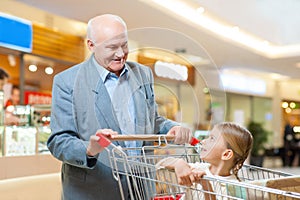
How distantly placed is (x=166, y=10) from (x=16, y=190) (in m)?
4.69

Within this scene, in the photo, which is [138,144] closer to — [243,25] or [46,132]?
[46,132]

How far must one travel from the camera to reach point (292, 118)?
19219 millimetres

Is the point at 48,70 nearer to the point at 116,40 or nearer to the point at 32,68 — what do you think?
the point at 32,68

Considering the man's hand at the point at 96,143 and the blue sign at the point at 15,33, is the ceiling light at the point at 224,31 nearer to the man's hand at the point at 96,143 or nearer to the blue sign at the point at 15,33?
the blue sign at the point at 15,33

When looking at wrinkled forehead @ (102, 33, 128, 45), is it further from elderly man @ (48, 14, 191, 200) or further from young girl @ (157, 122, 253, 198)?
young girl @ (157, 122, 253, 198)

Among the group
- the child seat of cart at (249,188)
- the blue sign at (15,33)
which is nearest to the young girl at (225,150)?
the child seat of cart at (249,188)

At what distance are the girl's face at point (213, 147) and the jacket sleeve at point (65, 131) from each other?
0.54 metres

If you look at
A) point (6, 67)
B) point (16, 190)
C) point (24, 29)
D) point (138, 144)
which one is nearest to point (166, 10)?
A: point (24, 29)

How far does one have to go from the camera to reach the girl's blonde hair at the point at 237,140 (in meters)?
1.90

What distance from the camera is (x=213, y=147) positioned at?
74.2 inches

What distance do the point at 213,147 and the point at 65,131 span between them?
647 mm

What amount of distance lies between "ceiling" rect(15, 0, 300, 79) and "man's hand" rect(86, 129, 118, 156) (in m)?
2.43

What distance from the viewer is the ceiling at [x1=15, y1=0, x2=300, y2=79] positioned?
21.0 feet

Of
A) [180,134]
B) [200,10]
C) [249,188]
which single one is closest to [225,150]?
[180,134]
